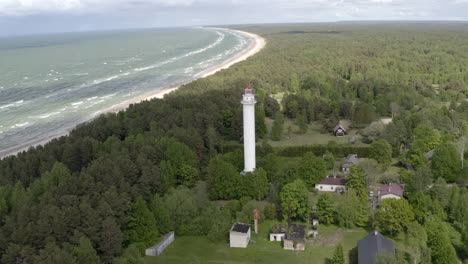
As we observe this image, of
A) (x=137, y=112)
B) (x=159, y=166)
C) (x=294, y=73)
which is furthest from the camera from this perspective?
(x=294, y=73)

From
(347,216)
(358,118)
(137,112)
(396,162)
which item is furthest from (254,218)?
(358,118)

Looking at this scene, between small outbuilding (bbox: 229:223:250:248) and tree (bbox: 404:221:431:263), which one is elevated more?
tree (bbox: 404:221:431:263)

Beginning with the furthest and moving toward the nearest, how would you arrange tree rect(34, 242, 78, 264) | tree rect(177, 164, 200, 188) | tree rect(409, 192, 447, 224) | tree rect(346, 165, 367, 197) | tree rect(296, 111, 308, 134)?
tree rect(296, 111, 308, 134)
tree rect(177, 164, 200, 188)
tree rect(346, 165, 367, 197)
tree rect(409, 192, 447, 224)
tree rect(34, 242, 78, 264)

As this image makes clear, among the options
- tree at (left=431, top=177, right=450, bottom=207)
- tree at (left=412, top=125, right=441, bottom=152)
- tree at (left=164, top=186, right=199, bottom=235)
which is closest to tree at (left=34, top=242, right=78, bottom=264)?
tree at (left=164, top=186, right=199, bottom=235)

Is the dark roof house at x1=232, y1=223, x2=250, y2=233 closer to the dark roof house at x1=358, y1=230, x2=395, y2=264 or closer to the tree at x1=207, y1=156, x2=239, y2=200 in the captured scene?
the tree at x1=207, y1=156, x2=239, y2=200

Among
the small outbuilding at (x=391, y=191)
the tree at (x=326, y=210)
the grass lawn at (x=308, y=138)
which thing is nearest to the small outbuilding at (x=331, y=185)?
the small outbuilding at (x=391, y=191)

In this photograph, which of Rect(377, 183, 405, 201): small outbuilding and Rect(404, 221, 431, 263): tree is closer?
Rect(404, 221, 431, 263): tree

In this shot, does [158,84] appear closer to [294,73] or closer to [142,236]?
[294,73]
